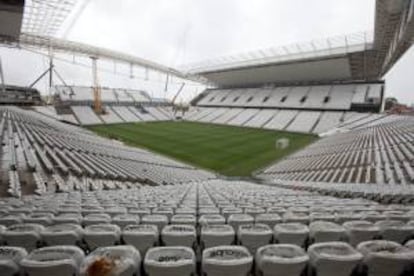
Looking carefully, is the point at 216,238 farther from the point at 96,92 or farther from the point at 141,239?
the point at 96,92

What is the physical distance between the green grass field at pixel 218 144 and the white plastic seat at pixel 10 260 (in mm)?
21002

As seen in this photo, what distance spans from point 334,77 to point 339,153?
33.1 m

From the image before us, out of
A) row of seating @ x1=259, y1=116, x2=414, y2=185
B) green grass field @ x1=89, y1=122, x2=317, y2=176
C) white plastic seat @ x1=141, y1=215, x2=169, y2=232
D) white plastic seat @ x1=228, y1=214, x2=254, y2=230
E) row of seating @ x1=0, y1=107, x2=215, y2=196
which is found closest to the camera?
white plastic seat @ x1=141, y1=215, x2=169, y2=232

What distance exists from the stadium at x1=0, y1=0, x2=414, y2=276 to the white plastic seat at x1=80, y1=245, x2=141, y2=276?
1 cm

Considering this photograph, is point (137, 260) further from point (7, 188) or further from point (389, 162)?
Answer: point (389, 162)

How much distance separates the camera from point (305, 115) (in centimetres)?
4834

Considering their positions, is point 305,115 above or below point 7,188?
above

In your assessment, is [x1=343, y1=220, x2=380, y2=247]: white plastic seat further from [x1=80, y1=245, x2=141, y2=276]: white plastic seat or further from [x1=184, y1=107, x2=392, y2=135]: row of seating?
[x1=184, y1=107, x2=392, y2=135]: row of seating

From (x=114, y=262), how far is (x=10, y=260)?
81 cm

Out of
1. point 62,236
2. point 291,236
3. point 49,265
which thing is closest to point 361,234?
point 291,236

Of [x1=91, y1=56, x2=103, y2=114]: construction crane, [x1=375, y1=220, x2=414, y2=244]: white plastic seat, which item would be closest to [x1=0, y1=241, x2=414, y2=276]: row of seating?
[x1=375, y1=220, x2=414, y2=244]: white plastic seat

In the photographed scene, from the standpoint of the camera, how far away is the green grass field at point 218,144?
2669cm

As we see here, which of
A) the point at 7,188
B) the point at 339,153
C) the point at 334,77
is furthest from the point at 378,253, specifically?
the point at 334,77

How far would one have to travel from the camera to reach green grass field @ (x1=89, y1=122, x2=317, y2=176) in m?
26.7
